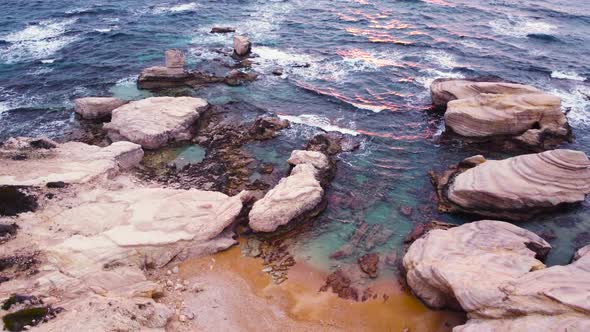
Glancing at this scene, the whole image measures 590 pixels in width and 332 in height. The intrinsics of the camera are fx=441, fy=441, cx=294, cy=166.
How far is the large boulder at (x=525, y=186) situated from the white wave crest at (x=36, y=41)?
1601 inches

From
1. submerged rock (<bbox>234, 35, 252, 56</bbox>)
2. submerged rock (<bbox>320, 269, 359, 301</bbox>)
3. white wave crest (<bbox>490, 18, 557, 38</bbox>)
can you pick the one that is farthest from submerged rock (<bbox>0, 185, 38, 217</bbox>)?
white wave crest (<bbox>490, 18, 557, 38</bbox>)

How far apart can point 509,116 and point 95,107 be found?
28705 mm

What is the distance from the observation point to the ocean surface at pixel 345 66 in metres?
25.8

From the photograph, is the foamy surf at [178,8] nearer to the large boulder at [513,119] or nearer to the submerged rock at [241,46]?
the submerged rock at [241,46]

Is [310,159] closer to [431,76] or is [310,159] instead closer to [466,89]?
[466,89]

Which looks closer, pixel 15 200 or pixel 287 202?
pixel 15 200

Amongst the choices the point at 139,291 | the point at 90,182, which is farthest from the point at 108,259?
the point at 90,182

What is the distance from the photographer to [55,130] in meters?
31.3

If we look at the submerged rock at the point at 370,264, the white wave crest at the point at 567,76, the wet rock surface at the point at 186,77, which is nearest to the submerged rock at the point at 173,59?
the wet rock surface at the point at 186,77

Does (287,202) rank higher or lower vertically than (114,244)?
higher

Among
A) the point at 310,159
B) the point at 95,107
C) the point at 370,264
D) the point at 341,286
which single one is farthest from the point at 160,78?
the point at 341,286

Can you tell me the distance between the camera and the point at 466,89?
32719 mm

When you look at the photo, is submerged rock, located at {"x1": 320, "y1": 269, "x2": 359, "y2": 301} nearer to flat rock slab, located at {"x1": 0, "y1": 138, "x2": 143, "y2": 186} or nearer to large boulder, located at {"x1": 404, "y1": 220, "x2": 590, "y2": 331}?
large boulder, located at {"x1": 404, "y1": 220, "x2": 590, "y2": 331}

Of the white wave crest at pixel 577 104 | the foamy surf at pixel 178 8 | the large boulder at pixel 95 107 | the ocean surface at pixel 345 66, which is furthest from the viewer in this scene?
the foamy surf at pixel 178 8
